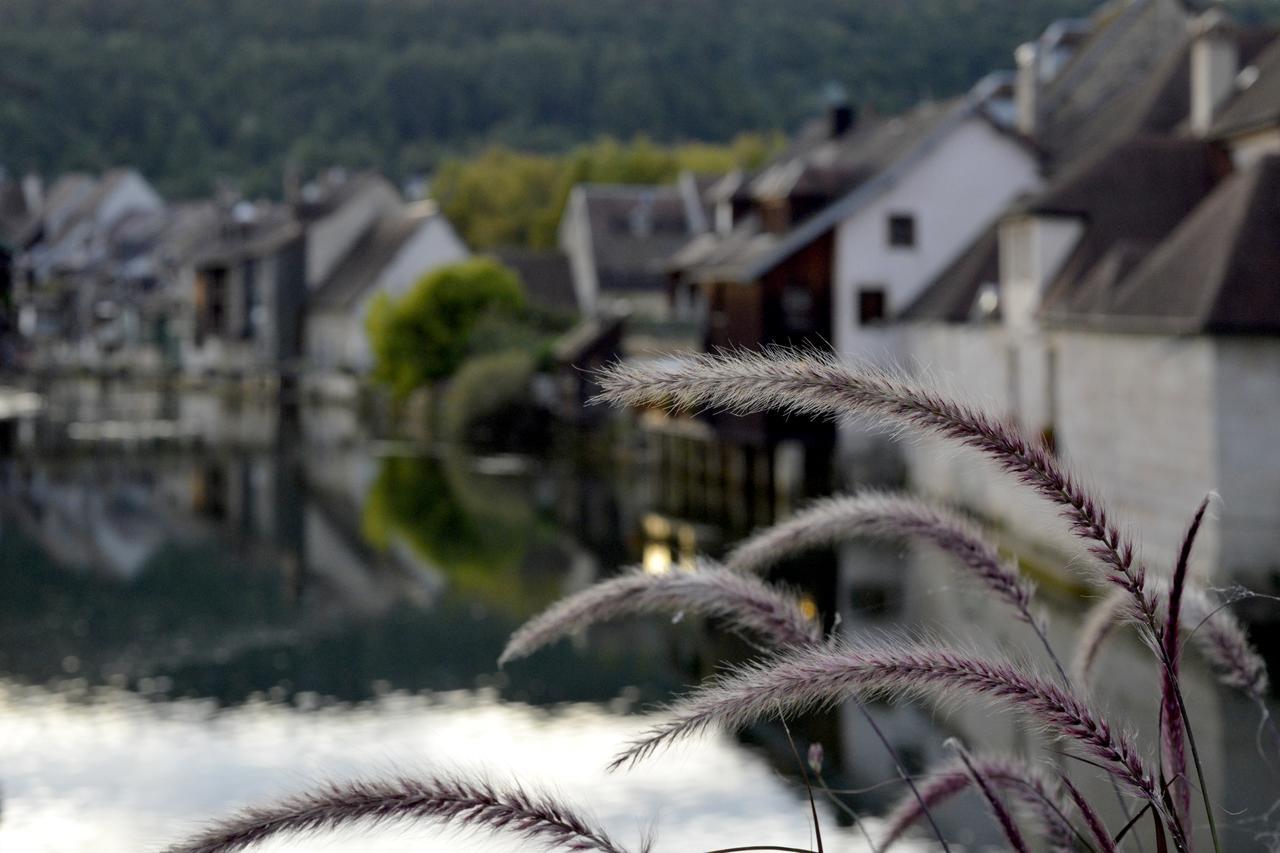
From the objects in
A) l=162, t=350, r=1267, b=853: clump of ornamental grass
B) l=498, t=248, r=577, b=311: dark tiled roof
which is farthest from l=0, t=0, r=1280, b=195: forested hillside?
l=162, t=350, r=1267, b=853: clump of ornamental grass

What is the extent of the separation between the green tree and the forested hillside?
31240mm

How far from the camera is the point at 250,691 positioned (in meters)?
17.7

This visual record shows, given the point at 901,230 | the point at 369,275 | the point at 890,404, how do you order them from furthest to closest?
the point at 369,275 < the point at 901,230 < the point at 890,404

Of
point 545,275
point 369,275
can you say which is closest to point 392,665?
point 545,275

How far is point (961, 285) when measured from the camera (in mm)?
32438

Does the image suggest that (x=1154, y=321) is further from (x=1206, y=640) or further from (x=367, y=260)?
(x=367, y=260)

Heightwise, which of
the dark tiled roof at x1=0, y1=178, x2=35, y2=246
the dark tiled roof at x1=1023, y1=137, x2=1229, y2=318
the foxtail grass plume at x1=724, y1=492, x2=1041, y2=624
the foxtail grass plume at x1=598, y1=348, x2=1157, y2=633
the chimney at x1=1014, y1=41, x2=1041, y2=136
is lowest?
the foxtail grass plume at x1=724, y1=492, x2=1041, y2=624

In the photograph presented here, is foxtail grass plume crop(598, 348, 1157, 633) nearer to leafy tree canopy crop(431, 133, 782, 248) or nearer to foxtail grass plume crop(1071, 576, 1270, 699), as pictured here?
foxtail grass plume crop(1071, 576, 1270, 699)

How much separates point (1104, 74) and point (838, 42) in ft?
205

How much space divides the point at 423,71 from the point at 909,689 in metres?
137

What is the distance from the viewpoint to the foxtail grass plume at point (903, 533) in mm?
4730

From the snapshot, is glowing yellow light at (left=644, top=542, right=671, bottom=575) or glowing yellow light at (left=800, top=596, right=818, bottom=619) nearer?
glowing yellow light at (left=800, top=596, right=818, bottom=619)

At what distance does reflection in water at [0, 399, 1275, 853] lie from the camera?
1320 cm

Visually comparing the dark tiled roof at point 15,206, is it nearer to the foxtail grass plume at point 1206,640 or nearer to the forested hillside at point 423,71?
the forested hillside at point 423,71
